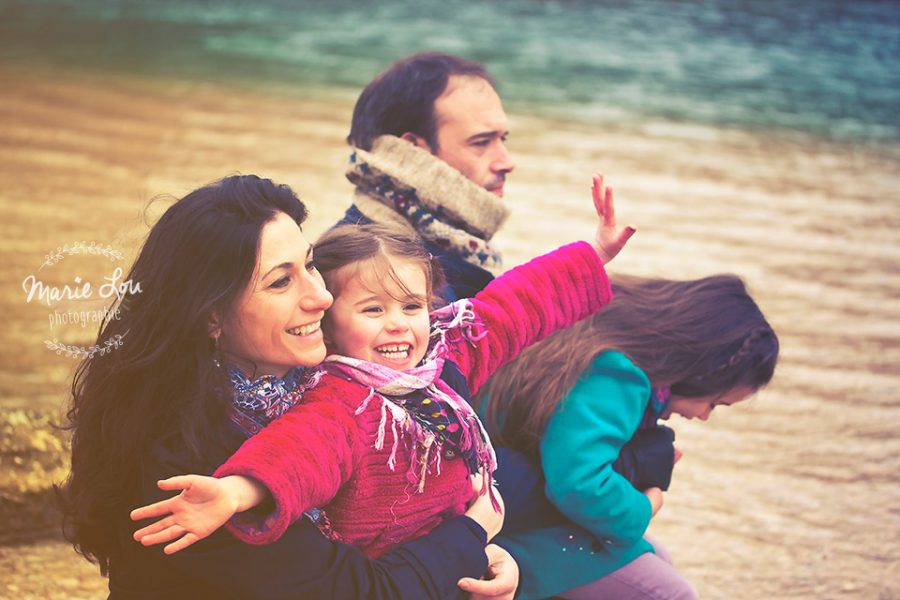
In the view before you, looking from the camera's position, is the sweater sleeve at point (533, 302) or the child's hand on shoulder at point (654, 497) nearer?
the sweater sleeve at point (533, 302)

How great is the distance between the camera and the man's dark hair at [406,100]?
314 centimetres

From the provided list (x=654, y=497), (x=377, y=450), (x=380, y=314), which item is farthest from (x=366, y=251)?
(x=654, y=497)

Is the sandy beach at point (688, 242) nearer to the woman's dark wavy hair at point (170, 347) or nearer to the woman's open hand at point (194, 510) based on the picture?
the woman's dark wavy hair at point (170, 347)

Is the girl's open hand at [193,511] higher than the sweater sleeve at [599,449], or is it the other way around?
the girl's open hand at [193,511]

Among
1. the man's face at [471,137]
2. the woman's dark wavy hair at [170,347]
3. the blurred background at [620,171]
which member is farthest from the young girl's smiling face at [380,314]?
the man's face at [471,137]

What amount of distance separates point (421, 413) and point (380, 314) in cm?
18

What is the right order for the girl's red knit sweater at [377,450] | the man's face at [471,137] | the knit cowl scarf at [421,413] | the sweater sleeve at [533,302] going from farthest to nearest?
the man's face at [471,137], the sweater sleeve at [533,302], the knit cowl scarf at [421,413], the girl's red knit sweater at [377,450]

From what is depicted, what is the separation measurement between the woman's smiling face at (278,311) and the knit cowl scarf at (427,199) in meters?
0.90

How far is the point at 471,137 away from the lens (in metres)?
3.12

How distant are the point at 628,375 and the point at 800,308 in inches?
138

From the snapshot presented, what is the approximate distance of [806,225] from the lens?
7.35m

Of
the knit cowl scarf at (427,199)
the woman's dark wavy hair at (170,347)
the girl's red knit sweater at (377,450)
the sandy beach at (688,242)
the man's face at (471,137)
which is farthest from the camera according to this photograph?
the sandy beach at (688,242)

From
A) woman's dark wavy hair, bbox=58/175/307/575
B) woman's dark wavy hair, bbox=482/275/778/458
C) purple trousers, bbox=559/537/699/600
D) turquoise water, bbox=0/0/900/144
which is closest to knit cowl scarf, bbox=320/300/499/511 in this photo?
woman's dark wavy hair, bbox=58/175/307/575

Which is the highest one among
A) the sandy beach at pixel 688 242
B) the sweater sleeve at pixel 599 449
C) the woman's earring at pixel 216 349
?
the woman's earring at pixel 216 349
